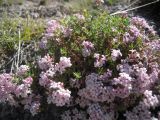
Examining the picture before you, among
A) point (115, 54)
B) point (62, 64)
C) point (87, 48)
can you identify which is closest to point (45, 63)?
point (62, 64)

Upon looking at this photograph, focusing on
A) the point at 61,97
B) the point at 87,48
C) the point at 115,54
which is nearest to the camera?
the point at 61,97

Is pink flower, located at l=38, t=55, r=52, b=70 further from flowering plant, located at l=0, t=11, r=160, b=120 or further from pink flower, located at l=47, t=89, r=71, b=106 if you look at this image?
pink flower, located at l=47, t=89, r=71, b=106

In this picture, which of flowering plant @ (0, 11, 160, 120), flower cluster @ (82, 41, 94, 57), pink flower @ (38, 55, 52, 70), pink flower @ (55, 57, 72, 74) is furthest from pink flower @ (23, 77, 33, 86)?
flower cluster @ (82, 41, 94, 57)

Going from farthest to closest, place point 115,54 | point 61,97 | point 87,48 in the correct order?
1. point 87,48
2. point 115,54
3. point 61,97

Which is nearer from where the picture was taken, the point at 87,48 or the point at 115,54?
the point at 115,54

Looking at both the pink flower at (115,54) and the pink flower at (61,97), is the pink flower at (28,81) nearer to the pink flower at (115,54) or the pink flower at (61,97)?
the pink flower at (61,97)

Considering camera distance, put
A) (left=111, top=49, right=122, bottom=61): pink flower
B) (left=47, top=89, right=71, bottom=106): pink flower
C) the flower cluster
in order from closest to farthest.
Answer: (left=47, top=89, right=71, bottom=106): pink flower
(left=111, top=49, right=122, bottom=61): pink flower
the flower cluster

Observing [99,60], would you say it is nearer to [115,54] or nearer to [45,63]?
[115,54]

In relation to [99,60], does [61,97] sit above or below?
→ below

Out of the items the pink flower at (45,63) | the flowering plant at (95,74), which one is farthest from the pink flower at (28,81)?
the pink flower at (45,63)
